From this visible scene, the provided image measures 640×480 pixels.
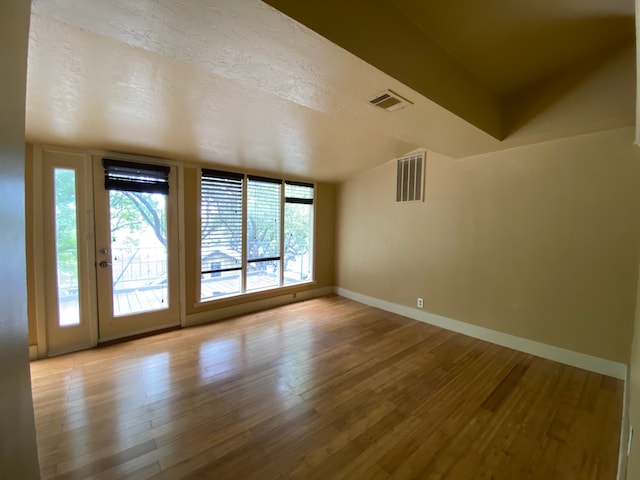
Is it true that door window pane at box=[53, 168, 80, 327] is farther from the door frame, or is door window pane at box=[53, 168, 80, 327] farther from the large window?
the large window

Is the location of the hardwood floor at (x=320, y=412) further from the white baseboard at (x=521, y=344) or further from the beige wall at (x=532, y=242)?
the beige wall at (x=532, y=242)

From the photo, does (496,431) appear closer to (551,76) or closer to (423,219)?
(423,219)

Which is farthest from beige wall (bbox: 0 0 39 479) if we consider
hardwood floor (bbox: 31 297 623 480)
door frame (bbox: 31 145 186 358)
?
door frame (bbox: 31 145 186 358)

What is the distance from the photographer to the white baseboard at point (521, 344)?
2578 mm

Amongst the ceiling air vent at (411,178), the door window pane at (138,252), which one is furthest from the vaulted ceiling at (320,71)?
the ceiling air vent at (411,178)

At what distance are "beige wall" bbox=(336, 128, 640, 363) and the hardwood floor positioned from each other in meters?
0.48

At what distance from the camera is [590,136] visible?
2600 mm

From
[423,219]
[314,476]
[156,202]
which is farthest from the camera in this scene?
[423,219]

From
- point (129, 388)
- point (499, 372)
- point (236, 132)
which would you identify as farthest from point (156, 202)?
point (499, 372)

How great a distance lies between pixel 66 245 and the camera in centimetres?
289

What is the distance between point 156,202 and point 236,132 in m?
1.53

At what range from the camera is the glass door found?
3086 millimetres

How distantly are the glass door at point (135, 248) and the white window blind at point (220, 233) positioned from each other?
41 cm

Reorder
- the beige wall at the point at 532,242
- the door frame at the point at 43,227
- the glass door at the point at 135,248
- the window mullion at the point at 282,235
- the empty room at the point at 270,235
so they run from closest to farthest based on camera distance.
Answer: the empty room at the point at 270,235 → the beige wall at the point at 532,242 → the door frame at the point at 43,227 → the glass door at the point at 135,248 → the window mullion at the point at 282,235
